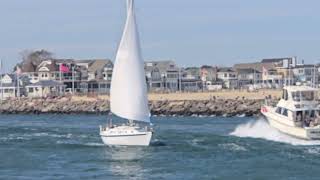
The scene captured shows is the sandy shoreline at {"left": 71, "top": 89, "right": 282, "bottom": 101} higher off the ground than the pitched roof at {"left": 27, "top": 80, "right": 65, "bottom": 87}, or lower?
lower

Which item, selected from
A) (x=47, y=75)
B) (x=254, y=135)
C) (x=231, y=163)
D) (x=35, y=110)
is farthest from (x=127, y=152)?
(x=47, y=75)

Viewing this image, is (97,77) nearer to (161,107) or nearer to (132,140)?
(161,107)

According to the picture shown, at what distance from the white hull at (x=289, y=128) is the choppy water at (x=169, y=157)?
1.49 ft

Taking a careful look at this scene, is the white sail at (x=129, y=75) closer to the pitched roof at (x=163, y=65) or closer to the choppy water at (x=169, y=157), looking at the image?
the choppy water at (x=169, y=157)

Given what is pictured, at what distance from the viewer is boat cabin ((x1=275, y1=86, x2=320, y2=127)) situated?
5778 centimetres

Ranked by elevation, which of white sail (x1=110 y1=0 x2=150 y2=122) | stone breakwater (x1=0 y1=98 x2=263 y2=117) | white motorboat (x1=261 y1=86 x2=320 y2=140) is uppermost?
white sail (x1=110 y1=0 x2=150 y2=122)

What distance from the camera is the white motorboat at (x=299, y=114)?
5566 centimetres

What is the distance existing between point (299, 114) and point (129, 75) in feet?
→ 36.9

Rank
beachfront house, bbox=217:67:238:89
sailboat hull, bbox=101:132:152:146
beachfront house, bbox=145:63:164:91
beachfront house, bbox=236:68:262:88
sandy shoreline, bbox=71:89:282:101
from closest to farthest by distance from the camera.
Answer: sailboat hull, bbox=101:132:152:146
sandy shoreline, bbox=71:89:282:101
beachfront house, bbox=145:63:164:91
beachfront house, bbox=236:68:262:88
beachfront house, bbox=217:67:238:89

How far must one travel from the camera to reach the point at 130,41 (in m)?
56.5

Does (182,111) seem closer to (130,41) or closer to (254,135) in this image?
(254,135)

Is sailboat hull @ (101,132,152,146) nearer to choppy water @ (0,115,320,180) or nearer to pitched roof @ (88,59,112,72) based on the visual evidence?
choppy water @ (0,115,320,180)

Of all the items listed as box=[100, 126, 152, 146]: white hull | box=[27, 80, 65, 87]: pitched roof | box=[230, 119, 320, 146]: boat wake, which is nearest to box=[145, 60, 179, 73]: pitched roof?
box=[27, 80, 65, 87]: pitched roof

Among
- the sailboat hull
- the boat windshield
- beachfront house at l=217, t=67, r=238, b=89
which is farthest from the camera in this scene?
beachfront house at l=217, t=67, r=238, b=89
